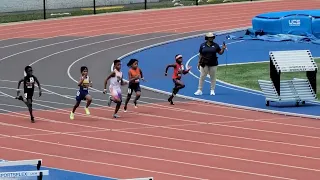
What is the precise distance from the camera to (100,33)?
41531mm

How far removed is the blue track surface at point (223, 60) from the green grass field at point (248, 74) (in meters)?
0.69

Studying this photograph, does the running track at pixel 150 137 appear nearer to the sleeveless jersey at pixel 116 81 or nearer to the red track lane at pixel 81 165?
the red track lane at pixel 81 165

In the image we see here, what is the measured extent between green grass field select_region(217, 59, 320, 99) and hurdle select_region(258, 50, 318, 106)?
1431 mm

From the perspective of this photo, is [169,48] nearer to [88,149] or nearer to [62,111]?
[62,111]

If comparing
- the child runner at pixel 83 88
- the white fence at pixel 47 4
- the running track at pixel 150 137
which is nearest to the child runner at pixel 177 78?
the running track at pixel 150 137

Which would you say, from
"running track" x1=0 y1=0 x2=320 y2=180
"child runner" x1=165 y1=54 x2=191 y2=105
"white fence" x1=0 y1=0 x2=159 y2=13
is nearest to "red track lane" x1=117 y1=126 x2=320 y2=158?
"running track" x1=0 y1=0 x2=320 y2=180

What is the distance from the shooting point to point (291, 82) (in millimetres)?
25297

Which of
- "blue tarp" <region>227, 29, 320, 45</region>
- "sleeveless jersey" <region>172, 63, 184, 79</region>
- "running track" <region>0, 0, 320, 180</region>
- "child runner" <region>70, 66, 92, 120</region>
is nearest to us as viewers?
"running track" <region>0, 0, 320, 180</region>

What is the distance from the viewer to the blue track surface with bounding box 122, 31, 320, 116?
25120mm

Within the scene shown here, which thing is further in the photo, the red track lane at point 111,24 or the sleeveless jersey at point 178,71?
the red track lane at point 111,24

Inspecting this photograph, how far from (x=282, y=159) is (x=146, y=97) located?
841 centimetres

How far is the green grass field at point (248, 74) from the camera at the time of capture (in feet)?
92.8

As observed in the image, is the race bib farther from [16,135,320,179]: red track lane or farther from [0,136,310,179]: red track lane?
[0,136,310,179]: red track lane

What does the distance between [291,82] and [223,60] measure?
837 centimetres
